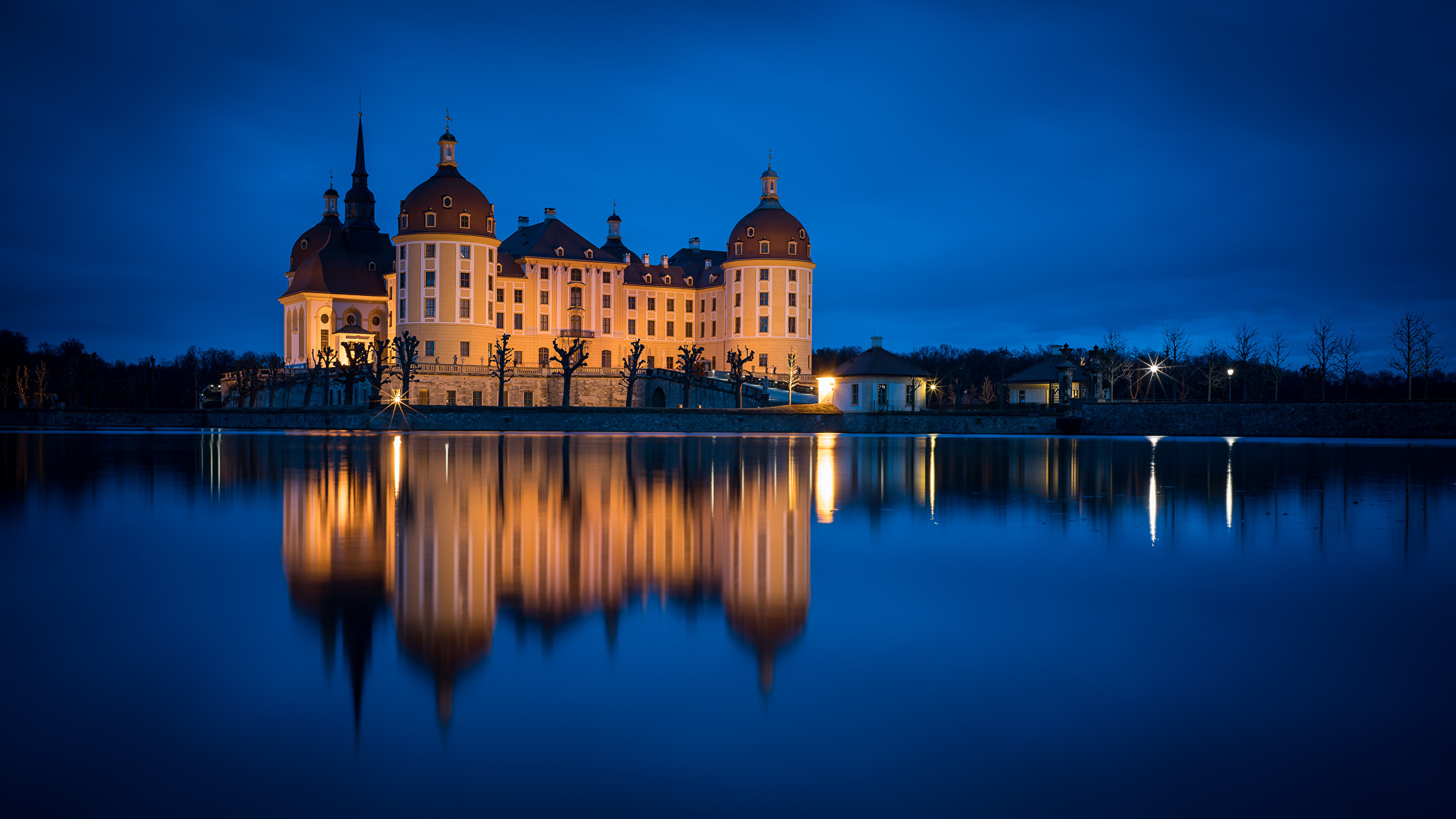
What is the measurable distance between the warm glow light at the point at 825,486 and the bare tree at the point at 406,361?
142 feet

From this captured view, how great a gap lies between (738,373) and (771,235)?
69.4 feet

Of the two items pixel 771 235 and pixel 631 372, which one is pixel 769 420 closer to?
pixel 631 372

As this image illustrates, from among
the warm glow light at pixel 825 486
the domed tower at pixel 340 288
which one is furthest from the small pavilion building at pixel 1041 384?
the domed tower at pixel 340 288

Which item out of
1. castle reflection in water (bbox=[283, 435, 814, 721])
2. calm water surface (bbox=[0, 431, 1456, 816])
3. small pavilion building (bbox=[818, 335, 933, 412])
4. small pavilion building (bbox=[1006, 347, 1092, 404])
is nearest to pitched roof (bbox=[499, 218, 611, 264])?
small pavilion building (bbox=[818, 335, 933, 412])

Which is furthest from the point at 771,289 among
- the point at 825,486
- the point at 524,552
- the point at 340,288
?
the point at 524,552

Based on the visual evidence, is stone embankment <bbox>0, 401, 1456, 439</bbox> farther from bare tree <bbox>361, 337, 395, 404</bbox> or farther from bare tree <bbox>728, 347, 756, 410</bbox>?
bare tree <bbox>728, 347, 756, 410</bbox>

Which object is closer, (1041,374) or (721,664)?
(721,664)

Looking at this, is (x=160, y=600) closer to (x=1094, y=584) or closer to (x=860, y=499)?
(x=1094, y=584)

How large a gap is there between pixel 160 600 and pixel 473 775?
187 inches

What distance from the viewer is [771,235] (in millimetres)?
92500

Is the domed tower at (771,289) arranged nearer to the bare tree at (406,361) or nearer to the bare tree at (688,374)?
the bare tree at (688,374)

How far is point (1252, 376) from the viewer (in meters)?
101

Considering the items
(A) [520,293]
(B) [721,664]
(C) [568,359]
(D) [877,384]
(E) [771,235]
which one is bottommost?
(B) [721,664]

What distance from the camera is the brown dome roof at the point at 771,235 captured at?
303ft
